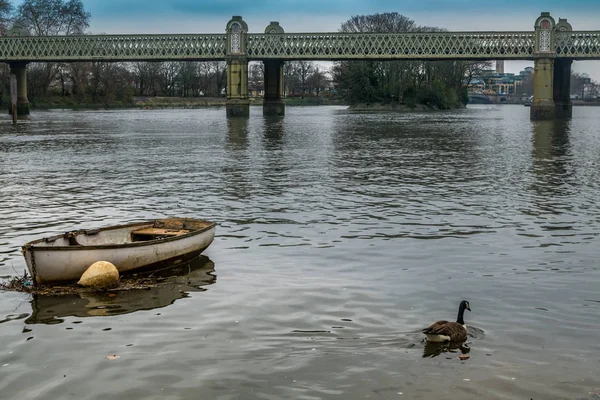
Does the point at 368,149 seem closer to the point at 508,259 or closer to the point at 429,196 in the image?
the point at 429,196

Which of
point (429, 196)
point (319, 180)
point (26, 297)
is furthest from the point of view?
point (319, 180)

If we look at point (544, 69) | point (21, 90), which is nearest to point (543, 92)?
point (544, 69)

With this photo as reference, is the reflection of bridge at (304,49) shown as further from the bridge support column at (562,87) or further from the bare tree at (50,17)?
the bare tree at (50,17)

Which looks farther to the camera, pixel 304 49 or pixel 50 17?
pixel 50 17

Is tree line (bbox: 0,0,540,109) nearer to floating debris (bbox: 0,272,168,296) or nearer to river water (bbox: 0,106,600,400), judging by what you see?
river water (bbox: 0,106,600,400)

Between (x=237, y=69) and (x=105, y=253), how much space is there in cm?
8476

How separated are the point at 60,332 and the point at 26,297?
1980 mm

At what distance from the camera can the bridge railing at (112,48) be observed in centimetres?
10044

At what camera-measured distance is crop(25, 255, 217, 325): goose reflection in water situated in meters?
12.9

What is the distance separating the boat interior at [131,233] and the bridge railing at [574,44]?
85116 millimetres

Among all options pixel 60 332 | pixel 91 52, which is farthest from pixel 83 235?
pixel 91 52

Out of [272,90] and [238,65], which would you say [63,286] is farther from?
[272,90]

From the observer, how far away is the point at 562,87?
10250 centimetres

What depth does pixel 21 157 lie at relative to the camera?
41688mm
